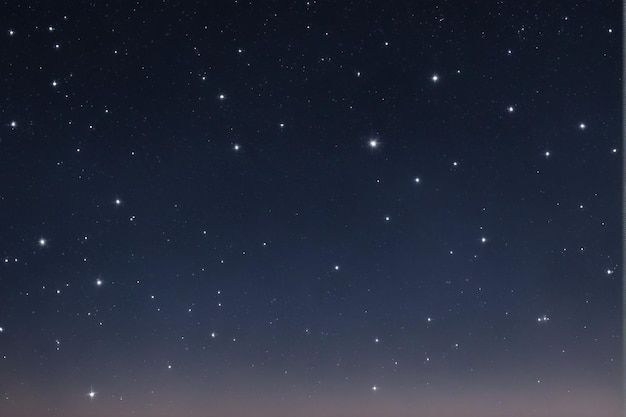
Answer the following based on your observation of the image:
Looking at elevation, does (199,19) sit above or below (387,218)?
above

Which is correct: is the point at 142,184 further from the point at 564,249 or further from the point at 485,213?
the point at 564,249

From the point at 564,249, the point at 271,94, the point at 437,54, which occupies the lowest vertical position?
the point at 564,249

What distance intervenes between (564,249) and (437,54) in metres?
1.19

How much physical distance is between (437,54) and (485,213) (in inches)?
33.8

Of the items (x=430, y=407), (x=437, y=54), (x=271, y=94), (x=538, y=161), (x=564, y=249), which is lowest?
(x=430, y=407)

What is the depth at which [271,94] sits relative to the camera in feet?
11.4

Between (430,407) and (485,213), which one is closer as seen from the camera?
(485,213)

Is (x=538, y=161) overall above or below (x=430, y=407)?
above

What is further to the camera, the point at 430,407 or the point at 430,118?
the point at 430,407

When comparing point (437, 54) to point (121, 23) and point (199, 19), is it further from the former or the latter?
point (121, 23)

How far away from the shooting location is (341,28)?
344 cm

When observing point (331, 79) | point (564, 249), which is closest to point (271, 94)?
point (331, 79)

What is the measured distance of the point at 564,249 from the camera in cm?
340

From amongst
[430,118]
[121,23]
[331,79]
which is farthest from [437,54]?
[121,23]
